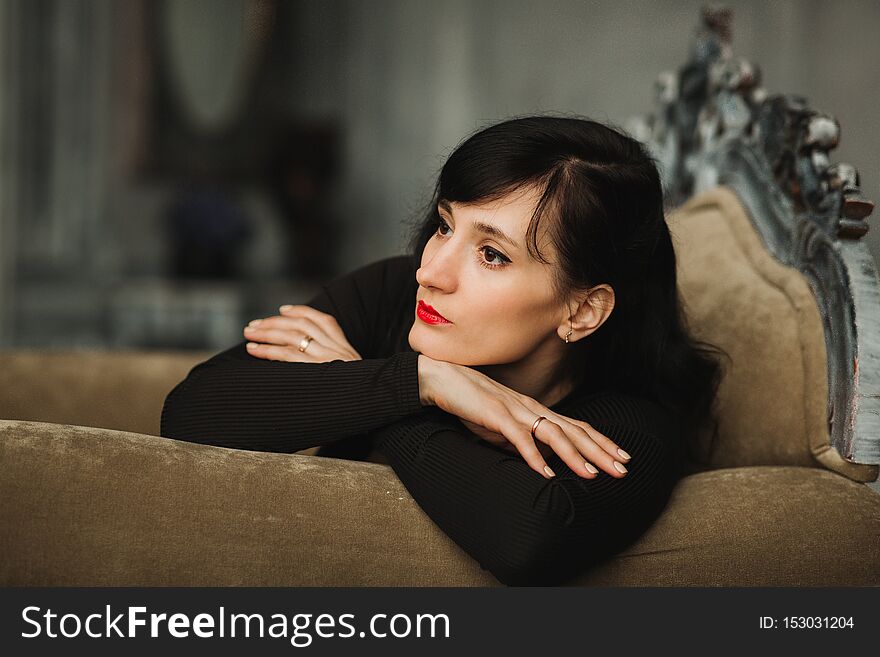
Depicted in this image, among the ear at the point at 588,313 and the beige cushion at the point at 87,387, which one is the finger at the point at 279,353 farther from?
the beige cushion at the point at 87,387

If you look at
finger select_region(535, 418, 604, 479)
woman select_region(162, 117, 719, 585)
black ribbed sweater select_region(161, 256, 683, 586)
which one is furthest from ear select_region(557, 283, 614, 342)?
finger select_region(535, 418, 604, 479)

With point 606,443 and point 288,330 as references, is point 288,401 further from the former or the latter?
point 606,443

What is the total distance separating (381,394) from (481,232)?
0.89 feet

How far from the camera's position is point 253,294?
475 cm

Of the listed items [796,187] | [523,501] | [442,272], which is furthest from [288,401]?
[796,187]

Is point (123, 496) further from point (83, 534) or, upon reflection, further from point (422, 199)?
point (422, 199)

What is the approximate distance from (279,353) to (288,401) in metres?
0.18

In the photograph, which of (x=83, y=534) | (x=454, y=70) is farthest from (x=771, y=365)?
(x=454, y=70)

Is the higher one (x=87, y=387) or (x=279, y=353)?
(x=279, y=353)

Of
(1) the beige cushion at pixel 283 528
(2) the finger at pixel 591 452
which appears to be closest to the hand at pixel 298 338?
(1) the beige cushion at pixel 283 528

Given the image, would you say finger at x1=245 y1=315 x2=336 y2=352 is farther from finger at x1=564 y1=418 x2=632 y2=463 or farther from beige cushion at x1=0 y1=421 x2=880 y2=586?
finger at x1=564 y1=418 x2=632 y2=463

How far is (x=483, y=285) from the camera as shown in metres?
1.28

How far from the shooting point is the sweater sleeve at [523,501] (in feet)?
3.54

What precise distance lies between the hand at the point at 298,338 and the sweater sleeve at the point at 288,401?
0.13ft
